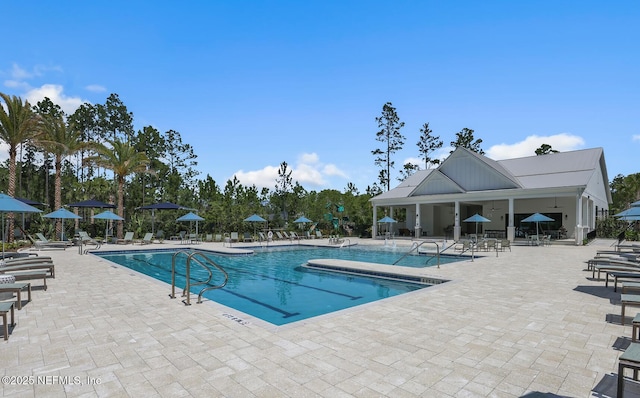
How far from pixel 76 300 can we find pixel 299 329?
16.0 feet

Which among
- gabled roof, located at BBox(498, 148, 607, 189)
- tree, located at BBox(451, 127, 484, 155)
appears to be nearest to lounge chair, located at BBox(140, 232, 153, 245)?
gabled roof, located at BBox(498, 148, 607, 189)

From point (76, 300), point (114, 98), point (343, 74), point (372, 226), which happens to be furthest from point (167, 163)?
point (76, 300)

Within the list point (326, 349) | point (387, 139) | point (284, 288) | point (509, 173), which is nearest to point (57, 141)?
point (284, 288)

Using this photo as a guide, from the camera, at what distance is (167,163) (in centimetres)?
4041

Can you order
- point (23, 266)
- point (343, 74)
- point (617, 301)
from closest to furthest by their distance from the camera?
point (617, 301) < point (23, 266) < point (343, 74)

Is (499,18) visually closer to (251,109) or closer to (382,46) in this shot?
(382,46)

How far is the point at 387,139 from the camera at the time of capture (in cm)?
4269

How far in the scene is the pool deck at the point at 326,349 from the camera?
11.1ft

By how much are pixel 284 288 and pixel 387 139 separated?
35.2 meters

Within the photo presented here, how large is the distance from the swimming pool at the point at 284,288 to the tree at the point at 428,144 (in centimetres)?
3426

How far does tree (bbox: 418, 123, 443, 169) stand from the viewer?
4494 centimetres

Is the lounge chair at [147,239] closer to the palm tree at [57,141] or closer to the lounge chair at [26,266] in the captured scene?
the palm tree at [57,141]

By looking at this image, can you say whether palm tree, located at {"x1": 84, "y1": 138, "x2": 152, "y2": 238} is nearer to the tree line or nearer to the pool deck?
the tree line

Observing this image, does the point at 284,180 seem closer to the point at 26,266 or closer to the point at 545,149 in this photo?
the point at 26,266
